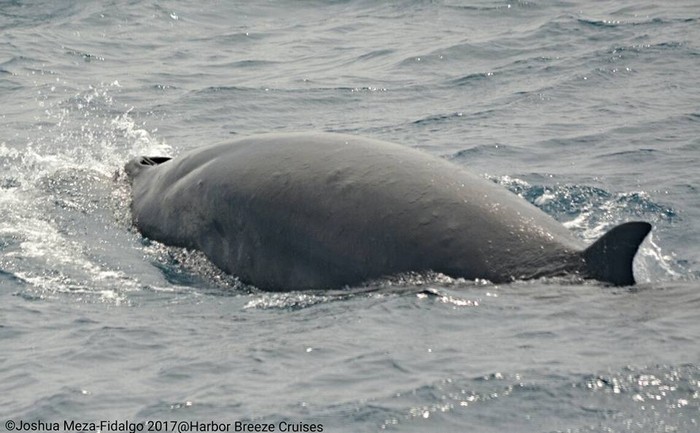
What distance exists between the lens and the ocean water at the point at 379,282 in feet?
25.2

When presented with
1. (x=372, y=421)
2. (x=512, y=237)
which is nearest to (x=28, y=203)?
(x=512, y=237)

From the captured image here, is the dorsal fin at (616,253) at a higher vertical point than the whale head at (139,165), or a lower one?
higher

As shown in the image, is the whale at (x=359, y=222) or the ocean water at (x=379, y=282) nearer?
the ocean water at (x=379, y=282)

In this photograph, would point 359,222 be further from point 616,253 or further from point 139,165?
point 139,165

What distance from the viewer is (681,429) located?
676cm

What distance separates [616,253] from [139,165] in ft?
19.8

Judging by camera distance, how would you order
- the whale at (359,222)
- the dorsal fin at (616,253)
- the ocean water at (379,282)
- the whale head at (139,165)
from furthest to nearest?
the whale head at (139,165)
the whale at (359,222)
the dorsal fin at (616,253)
the ocean water at (379,282)

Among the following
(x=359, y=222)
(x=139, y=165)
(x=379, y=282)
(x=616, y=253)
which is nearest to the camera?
(x=616, y=253)

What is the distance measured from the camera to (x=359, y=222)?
31.6ft

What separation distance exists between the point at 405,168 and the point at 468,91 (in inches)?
413

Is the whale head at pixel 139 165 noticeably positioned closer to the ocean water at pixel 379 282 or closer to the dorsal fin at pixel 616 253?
the ocean water at pixel 379 282

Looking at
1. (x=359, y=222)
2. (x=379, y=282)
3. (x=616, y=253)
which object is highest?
(x=616, y=253)

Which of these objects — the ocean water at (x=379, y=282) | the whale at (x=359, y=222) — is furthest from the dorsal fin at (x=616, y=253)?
the ocean water at (x=379, y=282)

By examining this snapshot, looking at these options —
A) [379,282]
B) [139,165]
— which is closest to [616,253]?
[379,282]
